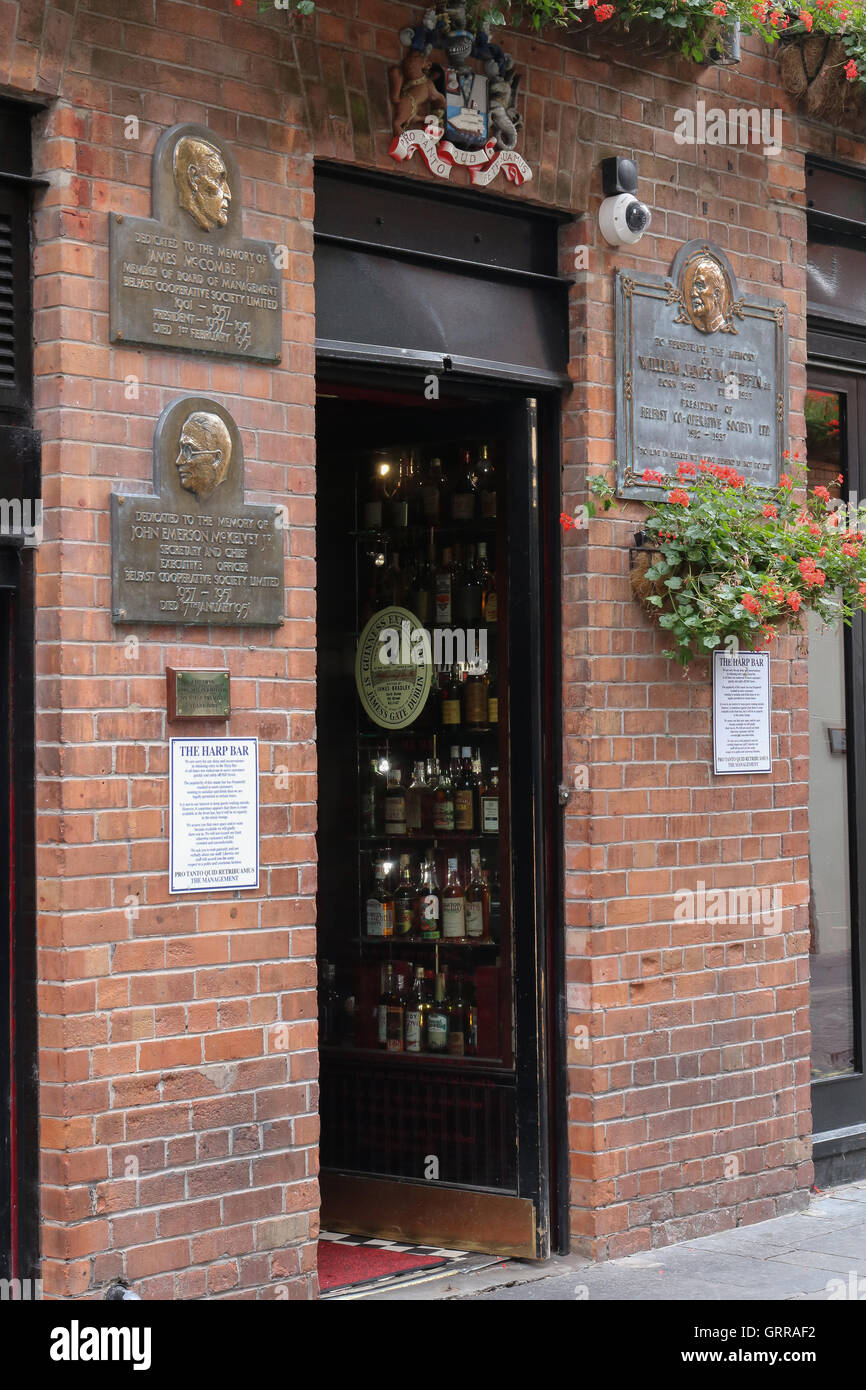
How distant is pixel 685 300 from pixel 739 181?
0.74 m

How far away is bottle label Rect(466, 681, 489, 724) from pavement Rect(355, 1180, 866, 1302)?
7.01 feet

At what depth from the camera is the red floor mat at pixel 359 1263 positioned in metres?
6.51

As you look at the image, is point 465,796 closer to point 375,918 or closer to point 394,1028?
point 375,918

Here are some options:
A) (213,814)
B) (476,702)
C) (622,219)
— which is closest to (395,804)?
(476,702)

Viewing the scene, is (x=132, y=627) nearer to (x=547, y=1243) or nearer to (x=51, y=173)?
(x=51, y=173)

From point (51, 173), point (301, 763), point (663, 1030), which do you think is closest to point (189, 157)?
point (51, 173)

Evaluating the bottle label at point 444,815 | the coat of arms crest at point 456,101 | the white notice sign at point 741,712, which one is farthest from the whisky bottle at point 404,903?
the coat of arms crest at point 456,101

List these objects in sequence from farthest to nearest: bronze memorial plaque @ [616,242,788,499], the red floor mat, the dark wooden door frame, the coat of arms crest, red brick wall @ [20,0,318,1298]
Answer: the dark wooden door frame < bronze memorial plaque @ [616,242,788,499] < the red floor mat < the coat of arms crest < red brick wall @ [20,0,318,1298]

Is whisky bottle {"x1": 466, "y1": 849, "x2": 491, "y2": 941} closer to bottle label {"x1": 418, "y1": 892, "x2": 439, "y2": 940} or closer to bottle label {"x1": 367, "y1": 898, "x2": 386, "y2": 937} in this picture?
bottle label {"x1": 418, "y1": 892, "x2": 439, "y2": 940}

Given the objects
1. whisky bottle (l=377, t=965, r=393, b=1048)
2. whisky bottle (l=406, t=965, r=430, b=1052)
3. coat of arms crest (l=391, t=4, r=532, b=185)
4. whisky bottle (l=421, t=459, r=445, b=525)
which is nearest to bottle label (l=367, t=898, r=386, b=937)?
whisky bottle (l=377, t=965, r=393, b=1048)

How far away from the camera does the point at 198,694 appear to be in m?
5.34

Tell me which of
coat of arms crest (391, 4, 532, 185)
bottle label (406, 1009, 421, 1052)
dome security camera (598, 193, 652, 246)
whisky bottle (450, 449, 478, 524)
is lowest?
bottle label (406, 1009, 421, 1052)

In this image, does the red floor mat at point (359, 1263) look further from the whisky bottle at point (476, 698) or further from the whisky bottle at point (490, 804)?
the whisky bottle at point (476, 698)

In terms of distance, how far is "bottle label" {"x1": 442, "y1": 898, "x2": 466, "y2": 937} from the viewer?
7234 millimetres
